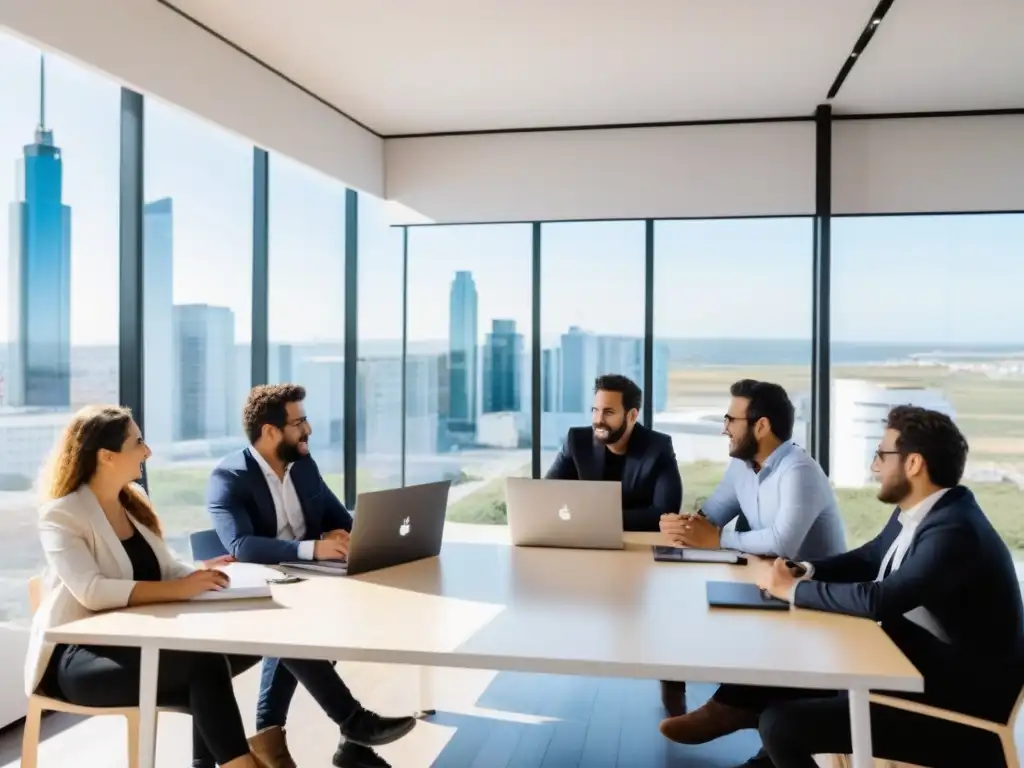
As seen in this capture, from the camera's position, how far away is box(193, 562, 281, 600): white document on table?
8.88 ft

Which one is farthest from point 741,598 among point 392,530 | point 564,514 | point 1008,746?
point 392,530

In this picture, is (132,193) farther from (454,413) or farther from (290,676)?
(454,413)

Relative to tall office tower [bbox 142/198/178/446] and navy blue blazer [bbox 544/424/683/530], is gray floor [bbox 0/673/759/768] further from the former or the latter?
tall office tower [bbox 142/198/178/446]

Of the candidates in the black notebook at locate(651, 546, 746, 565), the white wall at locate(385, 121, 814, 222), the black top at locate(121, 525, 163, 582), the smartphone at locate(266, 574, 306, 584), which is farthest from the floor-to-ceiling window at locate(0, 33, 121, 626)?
the white wall at locate(385, 121, 814, 222)

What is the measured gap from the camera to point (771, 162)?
20.7 feet

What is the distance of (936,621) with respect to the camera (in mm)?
2432

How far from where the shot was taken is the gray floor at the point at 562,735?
346 centimetres

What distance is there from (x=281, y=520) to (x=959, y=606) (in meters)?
2.34

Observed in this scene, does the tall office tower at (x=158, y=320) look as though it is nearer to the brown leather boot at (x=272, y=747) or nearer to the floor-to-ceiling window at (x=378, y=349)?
the brown leather boot at (x=272, y=747)

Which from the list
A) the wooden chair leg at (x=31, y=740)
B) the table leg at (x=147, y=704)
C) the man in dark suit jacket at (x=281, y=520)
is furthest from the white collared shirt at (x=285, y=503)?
the table leg at (x=147, y=704)

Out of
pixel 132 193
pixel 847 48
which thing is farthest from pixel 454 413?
pixel 847 48

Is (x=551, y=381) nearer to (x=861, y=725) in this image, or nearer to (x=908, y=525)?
(x=908, y=525)

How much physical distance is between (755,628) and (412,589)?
1024 mm

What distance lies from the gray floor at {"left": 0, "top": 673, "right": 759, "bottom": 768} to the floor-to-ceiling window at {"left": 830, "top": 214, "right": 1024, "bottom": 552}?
106 inches
